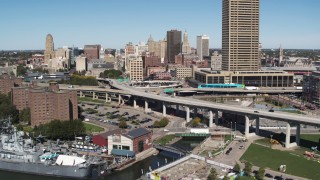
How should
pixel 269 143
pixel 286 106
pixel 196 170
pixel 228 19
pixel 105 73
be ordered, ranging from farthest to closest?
1. pixel 105 73
2. pixel 228 19
3. pixel 286 106
4. pixel 269 143
5. pixel 196 170

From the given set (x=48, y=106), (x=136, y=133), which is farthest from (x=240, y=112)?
(x=48, y=106)

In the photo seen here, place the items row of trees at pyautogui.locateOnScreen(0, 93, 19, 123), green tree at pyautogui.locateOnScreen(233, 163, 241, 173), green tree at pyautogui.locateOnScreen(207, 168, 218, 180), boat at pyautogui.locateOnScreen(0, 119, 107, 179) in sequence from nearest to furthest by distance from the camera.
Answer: green tree at pyautogui.locateOnScreen(207, 168, 218, 180) < green tree at pyautogui.locateOnScreen(233, 163, 241, 173) < boat at pyautogui.locateOnScreen(0, 119, 107, 179) < row of trees at pyautogui.locateOnScreen(0, 93, 19, 123)

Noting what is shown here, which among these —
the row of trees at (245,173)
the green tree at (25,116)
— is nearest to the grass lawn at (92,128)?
the green tree at (25,116)

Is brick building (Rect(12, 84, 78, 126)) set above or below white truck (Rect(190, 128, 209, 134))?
above

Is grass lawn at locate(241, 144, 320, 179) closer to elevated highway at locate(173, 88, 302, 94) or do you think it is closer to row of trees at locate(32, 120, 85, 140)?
row of trees at locate(32, 120, 85, 140)

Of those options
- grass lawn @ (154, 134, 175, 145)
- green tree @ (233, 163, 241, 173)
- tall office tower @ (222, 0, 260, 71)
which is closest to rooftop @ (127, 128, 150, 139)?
grass lawn @ (154, 134, 175, 145)

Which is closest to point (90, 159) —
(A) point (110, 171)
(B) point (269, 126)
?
(A) point (110, 171)

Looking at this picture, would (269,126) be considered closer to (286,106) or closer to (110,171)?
(286,106)
